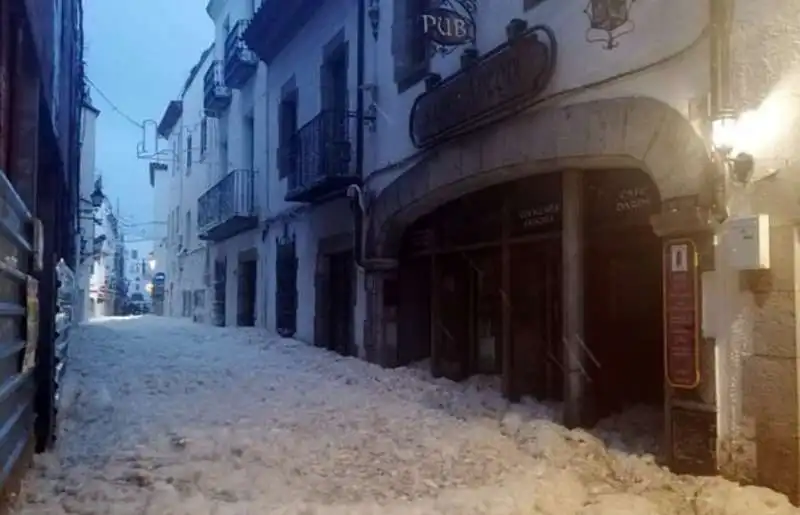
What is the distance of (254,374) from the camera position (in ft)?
32.9

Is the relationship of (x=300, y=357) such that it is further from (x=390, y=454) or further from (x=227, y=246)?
(x=227, y=246)

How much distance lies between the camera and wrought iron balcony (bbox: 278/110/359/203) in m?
11.3

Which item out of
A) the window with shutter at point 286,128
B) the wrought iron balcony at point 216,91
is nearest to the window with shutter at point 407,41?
the window with shutter at point 286,128

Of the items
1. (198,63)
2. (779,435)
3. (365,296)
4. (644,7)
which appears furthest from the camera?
(198,63)

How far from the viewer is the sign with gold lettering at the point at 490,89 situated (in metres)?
7.00

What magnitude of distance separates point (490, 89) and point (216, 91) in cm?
1407

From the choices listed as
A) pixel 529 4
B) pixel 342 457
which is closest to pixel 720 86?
pixel 529 4

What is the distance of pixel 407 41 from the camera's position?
1012cm

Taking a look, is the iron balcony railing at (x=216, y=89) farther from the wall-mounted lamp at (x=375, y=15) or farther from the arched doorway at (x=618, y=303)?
the arched doorway at (x=618, y=303)

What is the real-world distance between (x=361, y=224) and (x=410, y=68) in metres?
2.18

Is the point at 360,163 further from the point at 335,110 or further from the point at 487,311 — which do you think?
the point at 487,311

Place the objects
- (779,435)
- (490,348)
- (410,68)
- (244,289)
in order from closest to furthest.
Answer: (779,435), (490,348), (410,68), (244,289)

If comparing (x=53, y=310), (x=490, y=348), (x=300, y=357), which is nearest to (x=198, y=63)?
(x=300, y=357)

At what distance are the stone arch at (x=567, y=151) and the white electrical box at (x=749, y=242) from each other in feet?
1.39
